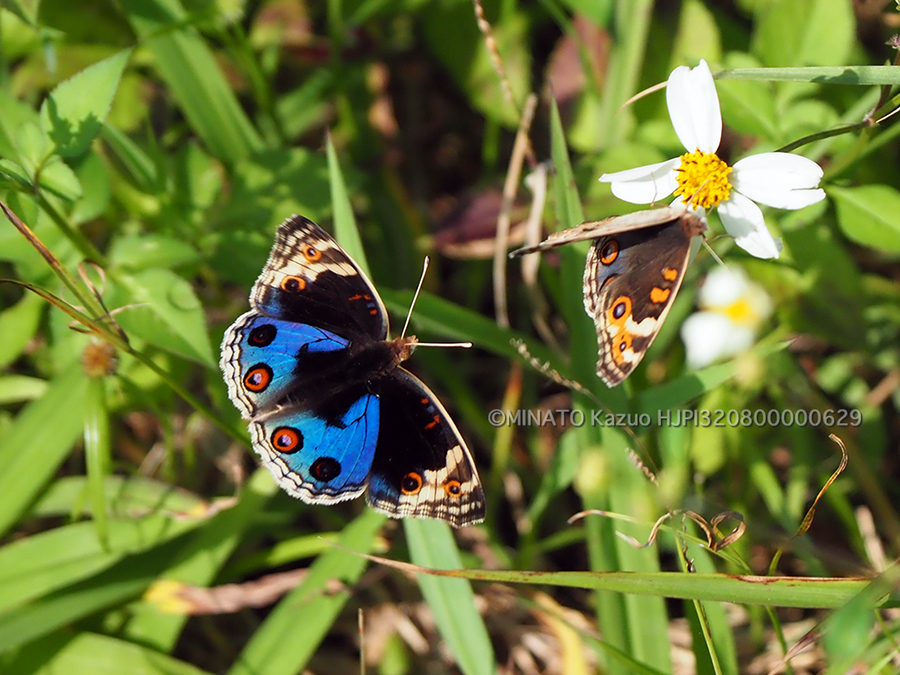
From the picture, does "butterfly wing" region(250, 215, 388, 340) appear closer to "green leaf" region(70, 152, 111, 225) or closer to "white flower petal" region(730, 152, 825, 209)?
"green leaf" region(70, 152, 111, 225)

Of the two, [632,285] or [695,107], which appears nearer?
[632,285]

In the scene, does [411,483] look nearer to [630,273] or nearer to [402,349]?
[402,349]

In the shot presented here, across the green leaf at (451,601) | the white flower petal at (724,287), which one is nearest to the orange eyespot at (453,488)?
the green leaf at (451,601)

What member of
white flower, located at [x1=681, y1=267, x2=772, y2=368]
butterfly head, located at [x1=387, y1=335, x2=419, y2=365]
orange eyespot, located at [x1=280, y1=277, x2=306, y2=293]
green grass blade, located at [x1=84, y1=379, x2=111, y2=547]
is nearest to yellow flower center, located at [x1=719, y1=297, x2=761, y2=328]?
white flower, located at [x1=681, y1=267, x2=772, y2=368]

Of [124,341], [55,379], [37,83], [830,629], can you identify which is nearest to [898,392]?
[830,629]

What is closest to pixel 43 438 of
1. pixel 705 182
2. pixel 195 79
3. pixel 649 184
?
pixel 195 79

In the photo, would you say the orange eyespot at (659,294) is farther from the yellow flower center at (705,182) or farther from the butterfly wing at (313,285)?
the butterfly wing at (313,285)
